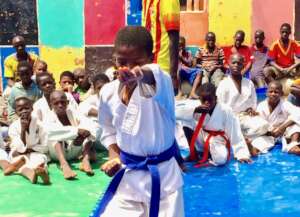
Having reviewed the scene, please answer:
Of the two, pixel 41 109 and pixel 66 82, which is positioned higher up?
pixel 66 82

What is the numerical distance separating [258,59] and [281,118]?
228cm

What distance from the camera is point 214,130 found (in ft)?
16.7

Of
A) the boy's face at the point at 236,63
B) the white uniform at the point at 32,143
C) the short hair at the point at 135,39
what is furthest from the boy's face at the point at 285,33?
the short hair at the point at 135,39

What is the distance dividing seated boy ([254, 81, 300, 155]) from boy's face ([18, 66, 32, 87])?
2.69m

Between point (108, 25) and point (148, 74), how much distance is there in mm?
6119

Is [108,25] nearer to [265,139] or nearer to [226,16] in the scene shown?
[226,16]

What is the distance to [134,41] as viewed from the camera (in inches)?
91.1

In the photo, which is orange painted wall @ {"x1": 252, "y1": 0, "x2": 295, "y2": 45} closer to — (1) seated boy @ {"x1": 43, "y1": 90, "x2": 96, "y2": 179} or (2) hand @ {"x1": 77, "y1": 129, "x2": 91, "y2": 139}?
(1) seated boy @ {"x1": 43, "y1": 90, "x2": 96, "y2": 179}

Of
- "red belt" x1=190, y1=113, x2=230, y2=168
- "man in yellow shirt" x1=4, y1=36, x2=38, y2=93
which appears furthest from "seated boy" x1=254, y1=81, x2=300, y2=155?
"man in yellow shirt" x1=4, y1=36, x2=38, y2=93

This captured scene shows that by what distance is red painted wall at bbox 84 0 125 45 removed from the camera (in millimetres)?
8133

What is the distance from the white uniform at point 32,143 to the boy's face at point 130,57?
8.65 ft

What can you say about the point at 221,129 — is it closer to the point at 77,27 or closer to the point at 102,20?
the point at 102,20

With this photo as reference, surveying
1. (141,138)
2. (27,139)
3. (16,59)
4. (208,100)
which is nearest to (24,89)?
(27,139)

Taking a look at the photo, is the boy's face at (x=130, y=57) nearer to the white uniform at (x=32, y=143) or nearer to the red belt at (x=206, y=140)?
the white uniform at (x=32, y=143)
